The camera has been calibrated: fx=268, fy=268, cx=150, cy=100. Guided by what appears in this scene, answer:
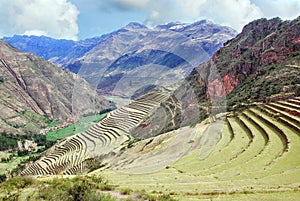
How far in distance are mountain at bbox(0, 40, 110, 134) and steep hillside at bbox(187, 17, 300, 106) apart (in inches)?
3058

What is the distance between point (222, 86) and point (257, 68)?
7.62 m

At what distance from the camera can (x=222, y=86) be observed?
43625 millimetres

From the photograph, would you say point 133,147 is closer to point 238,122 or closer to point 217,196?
point 238,122

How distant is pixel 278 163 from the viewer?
14.9m

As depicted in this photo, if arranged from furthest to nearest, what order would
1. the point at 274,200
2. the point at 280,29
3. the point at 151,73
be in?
the point at 280,29, the point at 151,73, the point at 274,200

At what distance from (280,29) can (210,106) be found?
2356 centimetres

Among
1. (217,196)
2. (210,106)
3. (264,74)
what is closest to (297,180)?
(217,196)

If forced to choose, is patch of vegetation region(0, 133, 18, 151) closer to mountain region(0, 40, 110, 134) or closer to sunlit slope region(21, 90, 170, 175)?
mountain region(0, 40, 110, 134)

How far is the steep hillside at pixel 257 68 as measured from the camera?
116 feet

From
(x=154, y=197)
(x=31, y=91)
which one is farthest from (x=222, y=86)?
(x=31, y=91)

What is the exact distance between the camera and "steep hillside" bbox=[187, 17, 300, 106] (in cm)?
3531

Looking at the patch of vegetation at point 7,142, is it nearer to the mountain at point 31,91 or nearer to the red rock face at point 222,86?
the mountain at point 31,91

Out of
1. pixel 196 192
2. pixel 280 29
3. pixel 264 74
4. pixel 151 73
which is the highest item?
pixel 280 29

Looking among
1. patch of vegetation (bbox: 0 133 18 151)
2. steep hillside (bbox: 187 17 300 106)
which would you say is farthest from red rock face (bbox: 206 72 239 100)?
patch of vegetation (bbox: 0 133 18 151)
